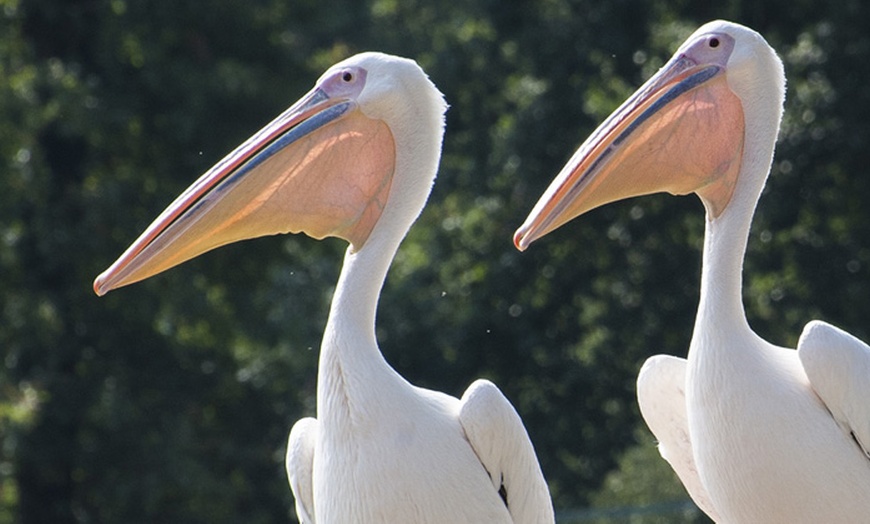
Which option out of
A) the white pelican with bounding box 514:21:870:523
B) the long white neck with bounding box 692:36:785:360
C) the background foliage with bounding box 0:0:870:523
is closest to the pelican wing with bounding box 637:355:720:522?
the white pelican with bounding box 514:21:870:523

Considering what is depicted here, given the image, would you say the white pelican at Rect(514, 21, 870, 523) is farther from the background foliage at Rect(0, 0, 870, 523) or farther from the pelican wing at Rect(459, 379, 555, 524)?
the background foliage at Rect(0, 0, 870, 523)

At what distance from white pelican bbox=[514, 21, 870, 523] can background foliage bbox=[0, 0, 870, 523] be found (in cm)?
885

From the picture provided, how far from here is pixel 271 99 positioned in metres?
16.3

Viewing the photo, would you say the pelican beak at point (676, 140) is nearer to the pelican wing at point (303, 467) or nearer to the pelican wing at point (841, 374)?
the pelican wing at point (841, 374)

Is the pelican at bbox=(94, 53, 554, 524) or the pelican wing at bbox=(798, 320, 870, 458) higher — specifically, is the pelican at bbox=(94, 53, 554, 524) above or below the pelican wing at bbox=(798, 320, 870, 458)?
above

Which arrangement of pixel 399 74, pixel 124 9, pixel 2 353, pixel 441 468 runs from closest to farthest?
1. pixel 441 468
2. pixel 399 74
3. pixel 2 353
4. pixel 124 9

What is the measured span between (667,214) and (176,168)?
13.8 feet

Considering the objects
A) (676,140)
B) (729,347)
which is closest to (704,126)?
(676,140)

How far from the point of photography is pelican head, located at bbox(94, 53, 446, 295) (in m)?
6.01

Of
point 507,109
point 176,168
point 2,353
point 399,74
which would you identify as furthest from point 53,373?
point 399,74

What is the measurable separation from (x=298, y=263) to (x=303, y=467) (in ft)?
34.6

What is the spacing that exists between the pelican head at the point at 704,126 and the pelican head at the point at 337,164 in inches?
18.1

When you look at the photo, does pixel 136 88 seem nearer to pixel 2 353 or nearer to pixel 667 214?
pixel 2 353

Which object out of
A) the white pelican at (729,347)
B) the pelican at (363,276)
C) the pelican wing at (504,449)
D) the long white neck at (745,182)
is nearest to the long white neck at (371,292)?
the pelican at (363,276)
